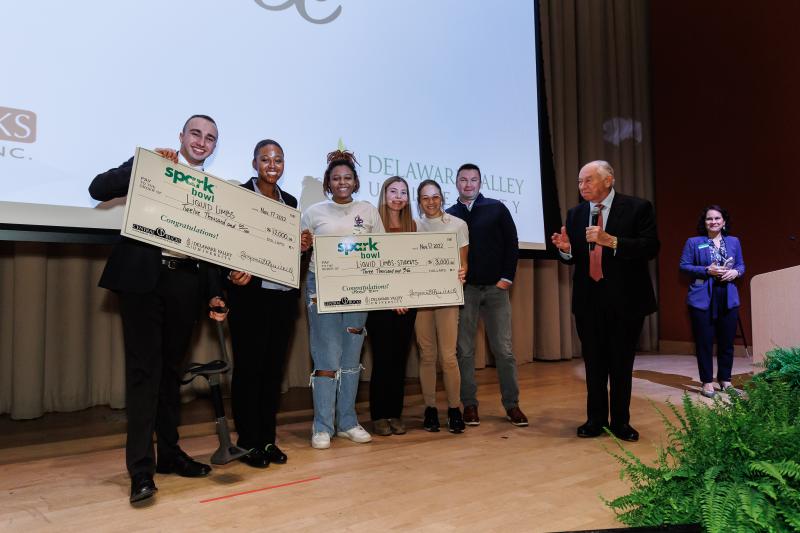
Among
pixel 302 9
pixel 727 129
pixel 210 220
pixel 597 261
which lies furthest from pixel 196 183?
pixel 727 129

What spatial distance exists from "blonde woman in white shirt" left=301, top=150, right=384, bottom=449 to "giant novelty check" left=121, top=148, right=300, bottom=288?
33 centimetres

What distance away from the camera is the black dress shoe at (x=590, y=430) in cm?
309

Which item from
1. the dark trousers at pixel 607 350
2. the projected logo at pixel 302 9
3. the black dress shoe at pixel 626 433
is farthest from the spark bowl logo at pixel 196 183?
the black dress shoe at pixel 626 433

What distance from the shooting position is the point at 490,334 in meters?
3.45

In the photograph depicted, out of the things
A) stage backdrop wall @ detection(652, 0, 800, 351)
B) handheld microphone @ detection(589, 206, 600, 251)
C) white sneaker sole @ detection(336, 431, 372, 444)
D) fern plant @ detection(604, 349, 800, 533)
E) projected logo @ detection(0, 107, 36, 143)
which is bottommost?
white sneaker sole @ detection(336, 431, 372, 444)

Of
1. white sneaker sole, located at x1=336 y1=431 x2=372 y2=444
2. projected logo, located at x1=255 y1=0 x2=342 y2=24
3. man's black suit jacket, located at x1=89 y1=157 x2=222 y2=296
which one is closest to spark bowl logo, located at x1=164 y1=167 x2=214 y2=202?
man's black suit jacket, located at x1=89 y1=157 x2=222 y2=296

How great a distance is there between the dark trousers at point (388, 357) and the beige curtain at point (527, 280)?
1016 mm

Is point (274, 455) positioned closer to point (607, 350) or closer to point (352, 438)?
point (352, 438)

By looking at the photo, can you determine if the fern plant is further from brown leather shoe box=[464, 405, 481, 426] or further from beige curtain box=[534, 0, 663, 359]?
beige curtain box=[534, 0, 663, 359]

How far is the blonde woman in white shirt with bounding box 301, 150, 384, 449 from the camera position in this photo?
2.98 meters

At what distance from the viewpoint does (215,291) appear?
8.20 ft

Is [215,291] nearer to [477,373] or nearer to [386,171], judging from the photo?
[386,171]

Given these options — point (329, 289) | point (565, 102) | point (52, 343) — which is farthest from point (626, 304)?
point (565, 102)

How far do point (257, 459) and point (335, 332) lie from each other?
69 centimetres
